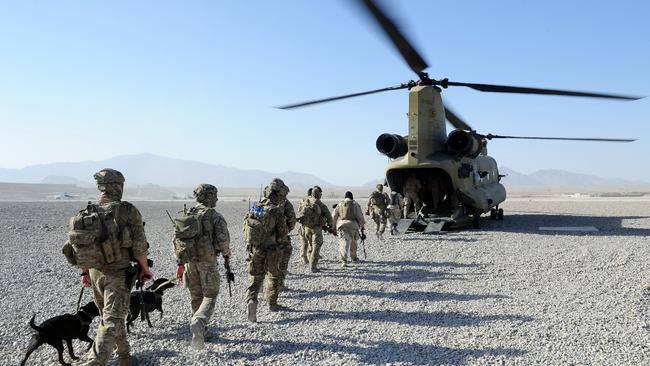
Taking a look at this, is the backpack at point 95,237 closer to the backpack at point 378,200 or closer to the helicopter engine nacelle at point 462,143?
the backpack at point 378,200

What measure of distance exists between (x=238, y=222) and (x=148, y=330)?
14.2 m

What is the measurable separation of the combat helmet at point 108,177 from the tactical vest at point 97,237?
0.81 feet

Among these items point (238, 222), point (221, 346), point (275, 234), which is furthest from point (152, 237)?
point (221, 346)

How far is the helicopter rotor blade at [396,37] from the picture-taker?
3554 mm

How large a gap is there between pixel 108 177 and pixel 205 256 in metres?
1.29

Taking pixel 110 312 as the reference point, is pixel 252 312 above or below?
below

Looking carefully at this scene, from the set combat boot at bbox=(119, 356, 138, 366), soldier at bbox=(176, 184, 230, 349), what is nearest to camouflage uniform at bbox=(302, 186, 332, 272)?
soldier at bbox=(176, 184, 230, 349)

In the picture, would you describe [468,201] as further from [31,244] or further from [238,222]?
[31,244]

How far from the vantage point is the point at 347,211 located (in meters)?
9.66

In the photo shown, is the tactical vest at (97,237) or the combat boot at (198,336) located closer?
the tactical vest at (97,237)

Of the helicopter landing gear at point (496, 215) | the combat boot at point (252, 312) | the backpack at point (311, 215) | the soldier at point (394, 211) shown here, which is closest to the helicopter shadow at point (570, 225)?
the helicopter landing gear at point (496, 215)

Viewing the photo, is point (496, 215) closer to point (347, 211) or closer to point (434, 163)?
point (434, 163)

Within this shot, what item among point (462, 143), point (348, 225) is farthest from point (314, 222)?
point (462, 143)

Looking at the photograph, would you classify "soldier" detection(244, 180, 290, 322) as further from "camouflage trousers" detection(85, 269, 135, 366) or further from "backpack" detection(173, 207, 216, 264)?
"camouflage trousers" detection(85, 269, 135, 366)
